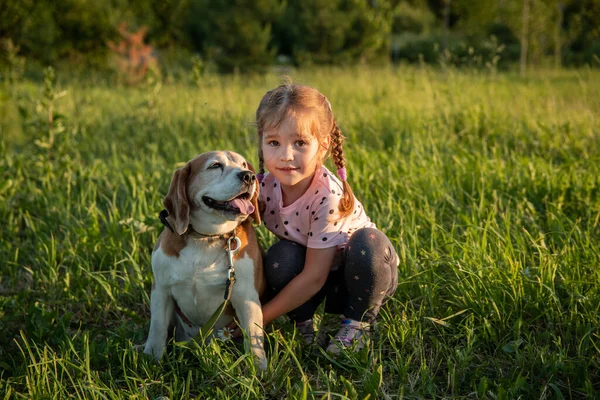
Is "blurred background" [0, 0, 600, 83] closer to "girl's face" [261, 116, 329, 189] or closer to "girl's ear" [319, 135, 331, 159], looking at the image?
"girl's ear" [319, 135, 331, 159]

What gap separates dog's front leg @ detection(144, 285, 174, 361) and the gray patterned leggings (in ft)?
1.63

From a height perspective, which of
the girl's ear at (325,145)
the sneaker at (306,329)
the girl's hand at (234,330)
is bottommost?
the sneaker at (306,329)

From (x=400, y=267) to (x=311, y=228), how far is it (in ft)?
2.48

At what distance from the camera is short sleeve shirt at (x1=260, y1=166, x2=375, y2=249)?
2629 mm

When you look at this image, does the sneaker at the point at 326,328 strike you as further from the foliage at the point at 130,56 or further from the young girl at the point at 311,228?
the foliage at the point at 130,56

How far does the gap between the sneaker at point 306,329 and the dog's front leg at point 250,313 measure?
37 centimetres

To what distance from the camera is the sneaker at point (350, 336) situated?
8.54ft

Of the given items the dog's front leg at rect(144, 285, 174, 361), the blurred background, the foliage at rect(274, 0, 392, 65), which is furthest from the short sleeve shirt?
the foliage at rect(274, 0, 392, 65)

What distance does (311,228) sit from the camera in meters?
2.65

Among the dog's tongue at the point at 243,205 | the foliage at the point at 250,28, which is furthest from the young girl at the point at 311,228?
the foliage at the point at 250,28

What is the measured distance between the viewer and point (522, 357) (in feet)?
8.02

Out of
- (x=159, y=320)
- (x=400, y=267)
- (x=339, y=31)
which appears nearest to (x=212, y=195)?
(x=159, y=320)

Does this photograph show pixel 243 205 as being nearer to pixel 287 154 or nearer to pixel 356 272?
pixel 287 154

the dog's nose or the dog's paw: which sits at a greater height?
the dog's nose
